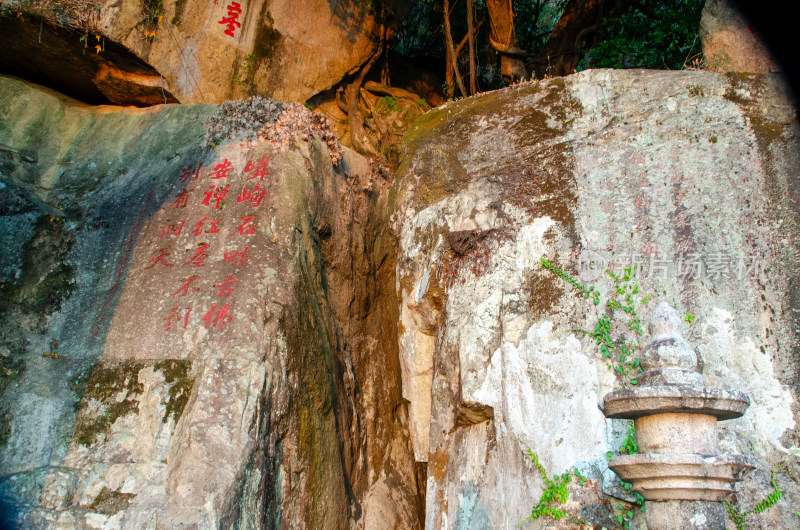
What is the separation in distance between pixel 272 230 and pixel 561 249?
2841 mm

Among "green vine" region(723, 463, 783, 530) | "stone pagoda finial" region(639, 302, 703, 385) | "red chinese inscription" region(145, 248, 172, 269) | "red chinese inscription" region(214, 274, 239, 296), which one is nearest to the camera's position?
"stone pagoda finial" region(639, 302, 703, 385)

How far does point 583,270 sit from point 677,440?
238cm

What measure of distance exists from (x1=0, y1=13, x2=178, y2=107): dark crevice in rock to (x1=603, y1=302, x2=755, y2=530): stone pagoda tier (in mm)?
6809

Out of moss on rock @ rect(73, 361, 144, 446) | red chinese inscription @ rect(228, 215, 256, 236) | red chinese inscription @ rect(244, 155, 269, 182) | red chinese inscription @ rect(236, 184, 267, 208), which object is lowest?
moss on rock @ rect(73, 361, 144, 446)

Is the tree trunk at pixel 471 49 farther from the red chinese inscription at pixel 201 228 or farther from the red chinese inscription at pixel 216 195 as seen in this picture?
the red chinese inscription at pixel 201 228

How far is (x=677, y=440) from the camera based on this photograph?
328 centimetres

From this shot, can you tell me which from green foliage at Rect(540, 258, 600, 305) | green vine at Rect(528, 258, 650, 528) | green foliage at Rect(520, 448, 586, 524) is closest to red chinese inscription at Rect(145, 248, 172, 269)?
green foliage at Rect(540, 258, 600, 305)

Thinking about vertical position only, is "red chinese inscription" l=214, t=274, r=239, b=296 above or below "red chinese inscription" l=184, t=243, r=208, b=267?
below

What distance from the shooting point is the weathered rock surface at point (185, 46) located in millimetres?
6820

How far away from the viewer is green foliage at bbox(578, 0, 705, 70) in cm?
844

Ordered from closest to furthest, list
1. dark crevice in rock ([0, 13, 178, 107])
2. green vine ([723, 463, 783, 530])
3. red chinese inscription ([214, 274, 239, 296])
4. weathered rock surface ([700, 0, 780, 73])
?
1. green vine ([723, 463, 783, 530])
2. red chinese inscription ([214, 274, 239, 296])
3. weathered rock surface ([700, 0, 780, 73])
4. dark crevice in rock ([0, 13, 178, 107])

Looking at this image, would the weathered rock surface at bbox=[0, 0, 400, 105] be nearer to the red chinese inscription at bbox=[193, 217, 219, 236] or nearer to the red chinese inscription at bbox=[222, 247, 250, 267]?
the red chinese inscription at bbox=[193, 217, 219, 236]

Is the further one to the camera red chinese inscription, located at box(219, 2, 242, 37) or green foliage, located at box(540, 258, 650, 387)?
red chinese inscription, located at box(219, 2, 242, 37)

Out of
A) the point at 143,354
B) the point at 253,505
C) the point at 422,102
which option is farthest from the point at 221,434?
the point at 422,102
